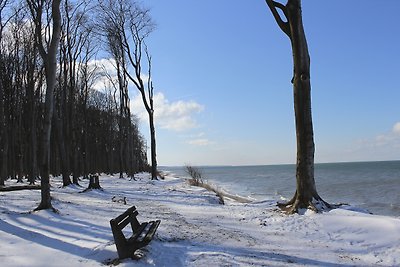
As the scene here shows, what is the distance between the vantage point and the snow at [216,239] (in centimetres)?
615

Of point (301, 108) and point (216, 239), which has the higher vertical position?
point (301, 108)

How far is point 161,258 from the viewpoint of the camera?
607 cm

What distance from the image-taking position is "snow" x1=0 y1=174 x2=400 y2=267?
20.2 ft

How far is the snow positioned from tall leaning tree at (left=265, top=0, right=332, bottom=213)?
3.13ft

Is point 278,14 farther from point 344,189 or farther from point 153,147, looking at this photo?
point 344,189

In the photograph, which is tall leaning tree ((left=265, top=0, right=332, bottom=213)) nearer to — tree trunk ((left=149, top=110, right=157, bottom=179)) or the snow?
the snow

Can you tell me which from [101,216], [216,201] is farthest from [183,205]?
[101,216]

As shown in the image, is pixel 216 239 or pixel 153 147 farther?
pixel 153 147

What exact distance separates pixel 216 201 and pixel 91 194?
219 inches

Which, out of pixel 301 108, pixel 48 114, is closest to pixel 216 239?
pixel 301 108

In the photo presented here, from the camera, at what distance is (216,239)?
773 cm

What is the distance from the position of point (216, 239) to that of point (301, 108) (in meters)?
4.91

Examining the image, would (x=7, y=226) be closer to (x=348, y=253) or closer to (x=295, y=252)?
(x=295, y=252)

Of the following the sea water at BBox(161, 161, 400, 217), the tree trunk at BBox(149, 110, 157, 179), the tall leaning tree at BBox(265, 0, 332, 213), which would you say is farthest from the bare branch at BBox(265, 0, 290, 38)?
the tree trunk at BBox(149, 110, 157, 179)
